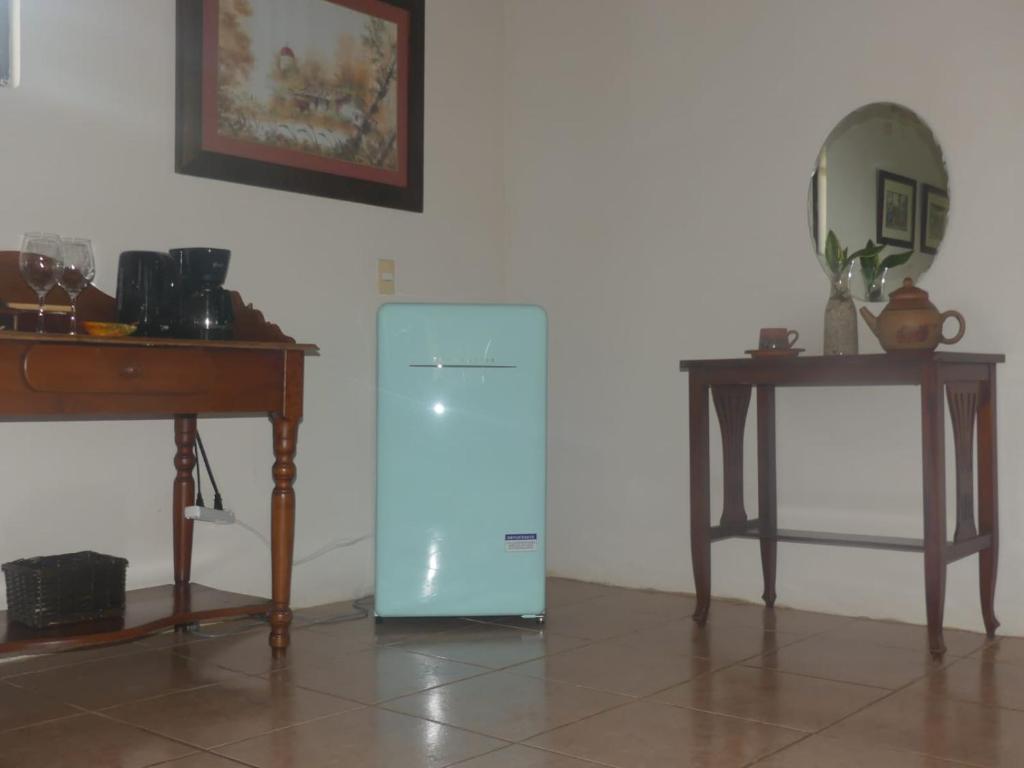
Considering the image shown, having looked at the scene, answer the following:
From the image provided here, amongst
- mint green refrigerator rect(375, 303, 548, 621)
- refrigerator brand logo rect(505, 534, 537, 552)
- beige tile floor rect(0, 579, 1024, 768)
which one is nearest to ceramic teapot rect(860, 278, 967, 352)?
beige tile floor rect(0, 579, 1024, 768)

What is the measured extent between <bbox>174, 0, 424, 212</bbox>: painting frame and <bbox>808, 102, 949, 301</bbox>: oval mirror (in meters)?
1.32

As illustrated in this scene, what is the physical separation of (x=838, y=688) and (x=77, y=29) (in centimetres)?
243

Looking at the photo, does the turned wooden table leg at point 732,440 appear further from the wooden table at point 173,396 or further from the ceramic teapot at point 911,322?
the wooden table at point 173,396

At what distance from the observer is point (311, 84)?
→ 3.21 m

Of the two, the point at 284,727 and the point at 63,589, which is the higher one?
the point at 63,589

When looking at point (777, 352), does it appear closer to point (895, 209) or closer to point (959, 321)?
point (959, 321)

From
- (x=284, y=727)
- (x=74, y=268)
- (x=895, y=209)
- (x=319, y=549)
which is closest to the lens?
(x=284, y=727)

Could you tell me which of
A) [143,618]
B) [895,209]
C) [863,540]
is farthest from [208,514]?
[895,209]

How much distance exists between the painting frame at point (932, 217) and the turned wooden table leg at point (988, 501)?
0.39 meters

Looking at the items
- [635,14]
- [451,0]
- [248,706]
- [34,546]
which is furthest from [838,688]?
[451,0]

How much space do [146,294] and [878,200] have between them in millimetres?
2028

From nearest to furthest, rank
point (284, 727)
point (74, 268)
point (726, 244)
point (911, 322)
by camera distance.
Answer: point (284, 727) < point (74, 268) < point (911, 322) < point (726, 244)

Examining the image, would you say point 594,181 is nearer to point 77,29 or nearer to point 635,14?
point 635,14

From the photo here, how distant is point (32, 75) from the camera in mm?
2586
